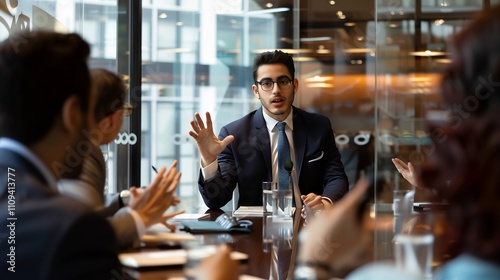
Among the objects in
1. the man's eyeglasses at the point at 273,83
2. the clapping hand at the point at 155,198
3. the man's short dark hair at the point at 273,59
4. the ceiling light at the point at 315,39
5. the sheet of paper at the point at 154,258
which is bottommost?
the sheet of paper at the point at 154,258

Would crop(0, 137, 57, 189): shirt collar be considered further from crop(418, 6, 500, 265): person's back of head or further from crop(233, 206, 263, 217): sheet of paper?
crop(233, 206, 263, 217): sheet of paper

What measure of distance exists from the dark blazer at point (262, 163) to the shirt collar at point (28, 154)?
248cm

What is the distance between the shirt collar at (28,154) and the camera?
1339 mm

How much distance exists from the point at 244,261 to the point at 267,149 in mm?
2107

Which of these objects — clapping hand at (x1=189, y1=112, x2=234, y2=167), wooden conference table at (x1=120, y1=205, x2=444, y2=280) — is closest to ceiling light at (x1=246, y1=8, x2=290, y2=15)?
clapping hand at (x1=189, y1=112, x2=234, y2=167)

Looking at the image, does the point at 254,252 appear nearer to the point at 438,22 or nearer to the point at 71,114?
the point at 71,114

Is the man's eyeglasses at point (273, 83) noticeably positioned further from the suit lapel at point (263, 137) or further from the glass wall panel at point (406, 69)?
the glass wall panel at point (406, 69)

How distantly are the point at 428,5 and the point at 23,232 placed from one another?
6107mm

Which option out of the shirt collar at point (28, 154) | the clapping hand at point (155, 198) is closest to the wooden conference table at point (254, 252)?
the clapping hand at point (155, 198)

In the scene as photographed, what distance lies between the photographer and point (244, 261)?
203 cm

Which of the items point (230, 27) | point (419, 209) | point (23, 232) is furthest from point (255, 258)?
point (230, 27)

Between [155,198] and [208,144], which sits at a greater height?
[208,144]

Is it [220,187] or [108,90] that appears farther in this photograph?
[220,187]

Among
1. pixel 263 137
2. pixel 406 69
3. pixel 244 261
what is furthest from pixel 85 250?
pixel 406 69
